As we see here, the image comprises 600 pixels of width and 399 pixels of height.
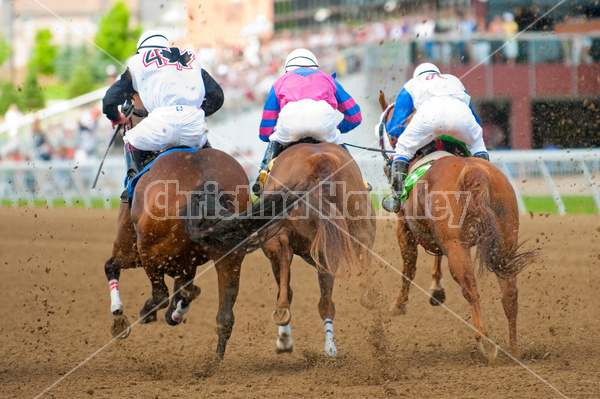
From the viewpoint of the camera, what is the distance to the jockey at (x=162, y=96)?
5.46 meters

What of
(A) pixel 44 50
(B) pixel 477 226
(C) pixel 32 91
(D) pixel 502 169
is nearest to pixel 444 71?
(D) pixel 502 169

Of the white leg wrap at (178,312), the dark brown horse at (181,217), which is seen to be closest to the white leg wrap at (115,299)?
the white leg wrap at (178,312)

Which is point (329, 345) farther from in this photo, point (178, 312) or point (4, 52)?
point (4, 52)

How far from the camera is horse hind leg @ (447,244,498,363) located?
16.5 feet

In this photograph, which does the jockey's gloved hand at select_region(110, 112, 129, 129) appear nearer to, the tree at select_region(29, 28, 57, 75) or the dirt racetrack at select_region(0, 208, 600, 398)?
the dirt racetrack at select_region(0, 208, 600, 398)

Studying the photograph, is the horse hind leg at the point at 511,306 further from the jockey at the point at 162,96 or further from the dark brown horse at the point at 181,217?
the jockey at the point at 162,96

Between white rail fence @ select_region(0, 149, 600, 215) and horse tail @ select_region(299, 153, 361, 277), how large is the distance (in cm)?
495

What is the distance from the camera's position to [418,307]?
7621 mm

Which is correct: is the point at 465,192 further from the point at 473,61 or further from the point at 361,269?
the point at 473,61

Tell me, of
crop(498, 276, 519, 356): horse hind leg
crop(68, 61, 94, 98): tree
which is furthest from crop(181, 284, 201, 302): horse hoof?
crop(68, 61, 94, 98): tree

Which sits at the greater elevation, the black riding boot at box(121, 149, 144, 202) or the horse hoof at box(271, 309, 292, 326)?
the black riding boot at box(121, 149, 144, 202)

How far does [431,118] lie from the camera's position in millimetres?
5801

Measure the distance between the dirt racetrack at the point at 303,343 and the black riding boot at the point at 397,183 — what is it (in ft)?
2.50

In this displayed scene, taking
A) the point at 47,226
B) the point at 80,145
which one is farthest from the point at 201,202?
the point at 80,145
